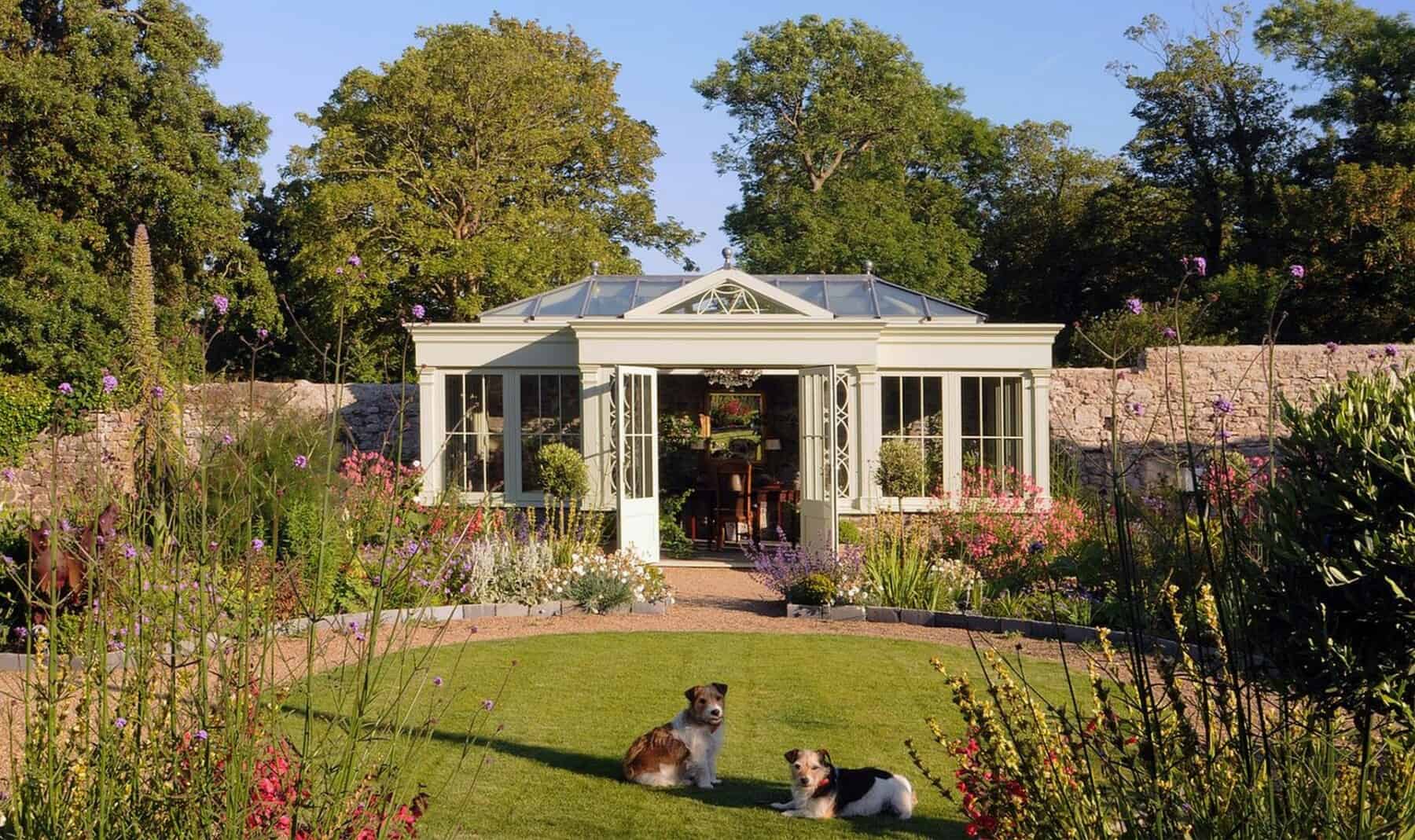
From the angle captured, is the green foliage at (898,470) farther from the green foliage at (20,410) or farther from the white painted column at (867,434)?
the green foliage at (20,410)

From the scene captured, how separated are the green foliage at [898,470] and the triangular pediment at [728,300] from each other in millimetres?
1569

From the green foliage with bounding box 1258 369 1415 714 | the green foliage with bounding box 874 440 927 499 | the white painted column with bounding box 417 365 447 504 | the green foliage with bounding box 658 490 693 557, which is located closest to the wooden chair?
the green foliage with bounding box 658 490 693 557

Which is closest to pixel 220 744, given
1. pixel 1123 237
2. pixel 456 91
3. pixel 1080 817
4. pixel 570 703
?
pixel 1080 817

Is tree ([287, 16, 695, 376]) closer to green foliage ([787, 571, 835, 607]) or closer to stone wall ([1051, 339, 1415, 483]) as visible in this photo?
stone wall ([1051, 339, 1415, 483])

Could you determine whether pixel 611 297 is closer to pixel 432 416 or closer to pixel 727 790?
pixel 432 416

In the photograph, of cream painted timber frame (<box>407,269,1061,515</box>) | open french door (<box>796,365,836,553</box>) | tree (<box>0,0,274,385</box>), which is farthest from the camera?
tree (<box>0,0,274,385</box>)

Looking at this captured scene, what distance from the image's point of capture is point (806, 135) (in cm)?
2870

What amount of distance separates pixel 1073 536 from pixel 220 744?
349 inches

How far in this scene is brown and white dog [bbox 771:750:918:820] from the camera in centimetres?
480

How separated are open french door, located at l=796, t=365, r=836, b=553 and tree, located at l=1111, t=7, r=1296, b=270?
14.0m

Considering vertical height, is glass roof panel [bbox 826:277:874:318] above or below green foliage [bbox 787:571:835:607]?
above

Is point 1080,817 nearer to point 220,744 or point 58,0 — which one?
point 220,744

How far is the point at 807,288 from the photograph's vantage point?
14.6m

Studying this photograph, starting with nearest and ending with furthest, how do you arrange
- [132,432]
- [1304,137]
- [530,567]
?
[132,432]
[530,567]
[1304,137]
